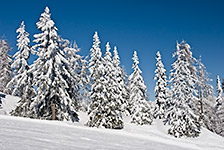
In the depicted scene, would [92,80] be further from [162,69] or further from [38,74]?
[162,69]

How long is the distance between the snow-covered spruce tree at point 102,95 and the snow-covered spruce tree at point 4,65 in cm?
2445

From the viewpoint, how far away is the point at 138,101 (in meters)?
42.8

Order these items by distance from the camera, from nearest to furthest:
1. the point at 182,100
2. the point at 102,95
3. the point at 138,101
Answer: the point at 102,95 < the point at 182,100 < the point at 138,101

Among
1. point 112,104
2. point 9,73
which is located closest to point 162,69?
point 112,104

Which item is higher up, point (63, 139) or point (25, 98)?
point (25, 98)

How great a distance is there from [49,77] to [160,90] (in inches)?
1078

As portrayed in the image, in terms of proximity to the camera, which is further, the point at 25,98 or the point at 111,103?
the point at 111,103

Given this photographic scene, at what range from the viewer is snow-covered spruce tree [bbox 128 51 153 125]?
41.8 meters

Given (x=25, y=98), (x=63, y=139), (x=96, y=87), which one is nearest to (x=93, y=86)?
(x=96, y=87)

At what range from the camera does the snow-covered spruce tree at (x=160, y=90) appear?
46.8 m

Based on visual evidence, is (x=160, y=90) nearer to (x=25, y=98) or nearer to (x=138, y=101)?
(x=138, y=101)

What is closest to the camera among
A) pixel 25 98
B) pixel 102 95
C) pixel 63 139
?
pixel 63 139

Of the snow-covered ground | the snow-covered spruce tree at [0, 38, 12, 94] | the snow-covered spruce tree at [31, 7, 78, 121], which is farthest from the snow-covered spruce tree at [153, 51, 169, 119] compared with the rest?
the snow-covered ground

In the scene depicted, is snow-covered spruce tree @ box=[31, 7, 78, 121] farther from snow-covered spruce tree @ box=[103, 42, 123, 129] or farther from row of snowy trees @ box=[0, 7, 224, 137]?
snow-covered spruce tree @ box=[103, 42, 123, 129]
